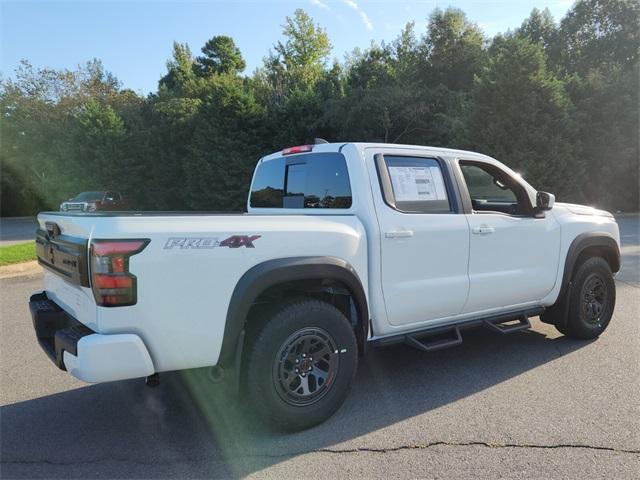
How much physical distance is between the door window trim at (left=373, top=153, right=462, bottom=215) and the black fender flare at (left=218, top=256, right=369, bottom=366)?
0.67m

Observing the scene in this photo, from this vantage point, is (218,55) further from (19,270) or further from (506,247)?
(506,247)

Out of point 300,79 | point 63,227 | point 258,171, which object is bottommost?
point 63,227

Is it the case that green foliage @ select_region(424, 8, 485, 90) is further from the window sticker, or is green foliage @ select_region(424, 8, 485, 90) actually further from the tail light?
the tail light

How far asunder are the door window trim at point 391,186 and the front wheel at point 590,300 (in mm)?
1757

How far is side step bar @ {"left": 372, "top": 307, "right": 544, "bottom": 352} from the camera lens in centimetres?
351

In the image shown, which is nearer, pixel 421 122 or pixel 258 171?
pixel 258 171

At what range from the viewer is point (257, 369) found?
2.86 meters

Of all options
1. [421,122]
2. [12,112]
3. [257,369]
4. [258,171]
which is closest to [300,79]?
[421,122]

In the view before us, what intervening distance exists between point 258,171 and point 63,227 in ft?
6.92

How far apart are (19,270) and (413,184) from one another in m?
8.72

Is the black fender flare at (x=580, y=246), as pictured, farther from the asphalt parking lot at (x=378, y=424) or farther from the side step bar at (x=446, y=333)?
the asphalt parking lot at (x=378, y=424)

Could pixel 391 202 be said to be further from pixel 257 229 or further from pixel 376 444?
pixel 376 444

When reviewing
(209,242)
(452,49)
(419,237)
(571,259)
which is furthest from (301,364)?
(452,49)

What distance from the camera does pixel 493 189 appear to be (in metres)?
4.65
